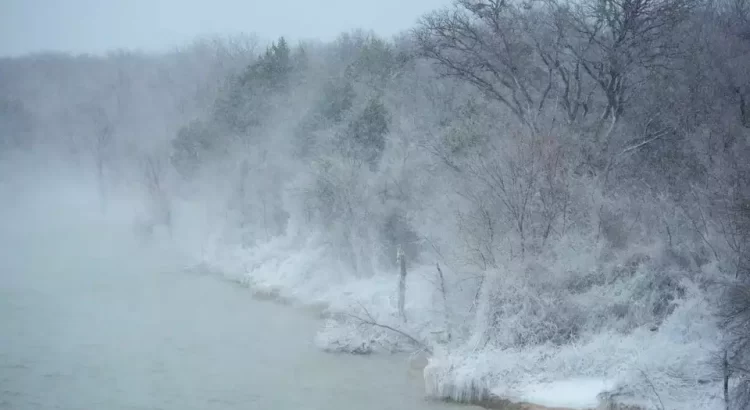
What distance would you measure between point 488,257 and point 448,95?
15414 millimetres

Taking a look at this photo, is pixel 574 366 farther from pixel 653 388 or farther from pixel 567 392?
pixel 653 388

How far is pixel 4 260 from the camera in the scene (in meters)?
37.7

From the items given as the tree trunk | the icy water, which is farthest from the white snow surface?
the tree trunk

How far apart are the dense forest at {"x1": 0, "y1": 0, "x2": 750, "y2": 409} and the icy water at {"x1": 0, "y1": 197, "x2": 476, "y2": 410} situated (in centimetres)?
155

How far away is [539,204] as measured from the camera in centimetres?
2027

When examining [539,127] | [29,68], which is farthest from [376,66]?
[29,68]

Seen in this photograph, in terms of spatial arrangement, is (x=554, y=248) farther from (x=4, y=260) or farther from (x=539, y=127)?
(x=4, y=260)

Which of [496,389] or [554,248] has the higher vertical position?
[554,248]

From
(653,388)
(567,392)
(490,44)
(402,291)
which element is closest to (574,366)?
(567,392)

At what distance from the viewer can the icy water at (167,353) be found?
17.1 metres

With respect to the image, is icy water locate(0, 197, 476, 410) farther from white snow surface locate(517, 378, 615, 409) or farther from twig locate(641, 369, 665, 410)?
twig locate(641, 369, 665, 410)

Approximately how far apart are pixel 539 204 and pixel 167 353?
1184cm

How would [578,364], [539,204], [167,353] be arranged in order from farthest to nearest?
1. [167,353]
2. [539,204]
3. [578,364]

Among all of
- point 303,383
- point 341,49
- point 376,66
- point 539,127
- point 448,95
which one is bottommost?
point 303,383
